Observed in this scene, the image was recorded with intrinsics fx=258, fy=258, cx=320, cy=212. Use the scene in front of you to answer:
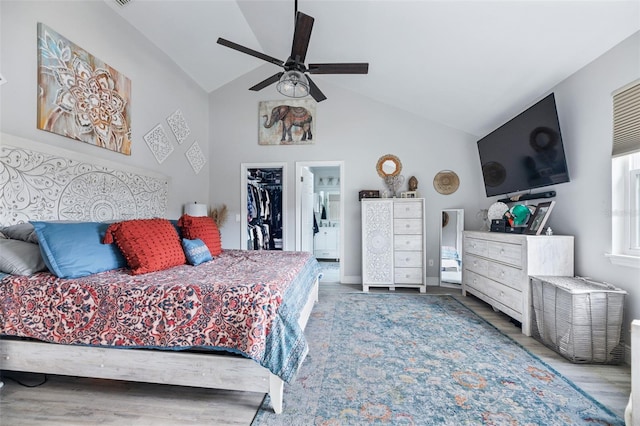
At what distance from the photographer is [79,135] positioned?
2201 mm

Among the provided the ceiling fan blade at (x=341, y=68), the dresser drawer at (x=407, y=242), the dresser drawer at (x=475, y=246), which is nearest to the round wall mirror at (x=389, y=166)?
the dresser drawer at (x=407, y=242)

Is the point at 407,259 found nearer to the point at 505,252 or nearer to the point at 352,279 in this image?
the point at 352,279

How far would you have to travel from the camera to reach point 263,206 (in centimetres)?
481

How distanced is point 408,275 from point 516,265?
1.49 metres

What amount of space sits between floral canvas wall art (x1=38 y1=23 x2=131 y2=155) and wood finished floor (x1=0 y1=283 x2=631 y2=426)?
1.83 m

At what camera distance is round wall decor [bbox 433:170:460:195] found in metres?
4.07

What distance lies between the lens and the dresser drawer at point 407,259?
3.76 metres

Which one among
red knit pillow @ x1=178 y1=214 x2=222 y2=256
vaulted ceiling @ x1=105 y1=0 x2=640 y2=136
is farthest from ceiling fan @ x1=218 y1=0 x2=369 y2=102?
red knit pillow @ x1=178 y1=214 x2=222 y2=256

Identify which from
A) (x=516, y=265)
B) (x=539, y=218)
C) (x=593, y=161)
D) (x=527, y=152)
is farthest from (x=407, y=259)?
(x=593, y=161)

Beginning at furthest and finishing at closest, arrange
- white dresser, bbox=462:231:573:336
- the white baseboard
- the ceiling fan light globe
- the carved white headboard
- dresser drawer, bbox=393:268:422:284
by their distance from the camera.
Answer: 1. the white baseboard
2. dresser drawer, bbox=393:268:422:284
3. white dresser, bbox=462:231:573:336
4. the ceiling fan light globe
5. the carved white headboard

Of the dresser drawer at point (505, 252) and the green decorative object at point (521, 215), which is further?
the green decorative object at point (521, 215)

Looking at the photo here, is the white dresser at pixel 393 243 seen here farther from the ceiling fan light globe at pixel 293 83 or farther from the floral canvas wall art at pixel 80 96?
the floral canvas wall art at pixel 80 96

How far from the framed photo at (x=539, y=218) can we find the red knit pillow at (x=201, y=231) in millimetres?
3156

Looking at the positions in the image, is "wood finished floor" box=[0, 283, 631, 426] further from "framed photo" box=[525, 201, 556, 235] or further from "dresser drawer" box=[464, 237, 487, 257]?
"dresser drawer" box=[464, 237, 487, 257]
